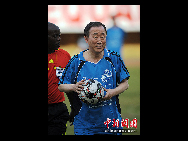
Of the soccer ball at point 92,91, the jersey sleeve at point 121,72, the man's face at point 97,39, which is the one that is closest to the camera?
the soccer ball at point 92,91

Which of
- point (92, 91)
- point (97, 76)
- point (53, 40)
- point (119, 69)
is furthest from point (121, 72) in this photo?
point (53, 40)

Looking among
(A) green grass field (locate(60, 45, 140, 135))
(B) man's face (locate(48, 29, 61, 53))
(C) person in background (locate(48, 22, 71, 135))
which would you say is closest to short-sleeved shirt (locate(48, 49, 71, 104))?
(C) person in background (locate(48, 22, 71, 135))

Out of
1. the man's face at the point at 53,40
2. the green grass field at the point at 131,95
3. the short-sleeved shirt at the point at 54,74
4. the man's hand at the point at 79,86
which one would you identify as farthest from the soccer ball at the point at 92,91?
the green grass field at the point at 131,95

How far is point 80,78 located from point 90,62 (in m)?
0.31

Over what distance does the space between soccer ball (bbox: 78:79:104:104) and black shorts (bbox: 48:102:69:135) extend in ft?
3.81

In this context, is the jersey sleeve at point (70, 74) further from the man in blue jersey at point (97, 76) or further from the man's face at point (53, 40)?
the man's face at point (53, 40)

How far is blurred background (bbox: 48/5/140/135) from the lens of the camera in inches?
381

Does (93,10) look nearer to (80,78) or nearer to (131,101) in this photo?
(131,101)

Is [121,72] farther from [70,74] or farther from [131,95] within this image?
[131,95]

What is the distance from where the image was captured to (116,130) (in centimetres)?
471

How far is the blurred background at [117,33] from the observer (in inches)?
381

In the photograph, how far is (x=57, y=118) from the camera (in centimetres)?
543

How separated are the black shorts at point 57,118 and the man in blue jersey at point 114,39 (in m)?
2.84
